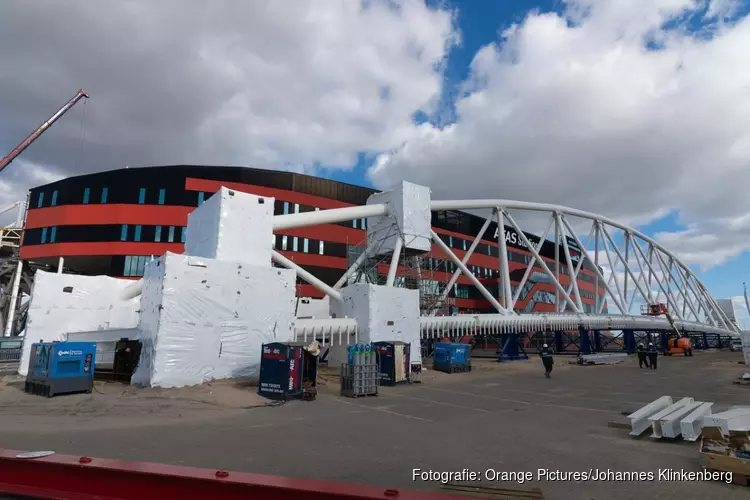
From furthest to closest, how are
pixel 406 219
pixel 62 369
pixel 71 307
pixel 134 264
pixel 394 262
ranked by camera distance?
pixel 134 264 → pixel 406 219 → pixel 394 262 → pixel 71 307 → pixel 62 369

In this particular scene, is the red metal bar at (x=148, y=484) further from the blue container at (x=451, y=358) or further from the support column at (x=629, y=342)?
the support column at (x=629, y=342)

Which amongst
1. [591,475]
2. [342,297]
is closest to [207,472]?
[591,475]

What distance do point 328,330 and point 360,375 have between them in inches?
231

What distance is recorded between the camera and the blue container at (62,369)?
1449 centimetres

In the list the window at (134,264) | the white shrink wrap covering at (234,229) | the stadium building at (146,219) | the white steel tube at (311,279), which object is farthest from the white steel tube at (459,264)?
the window at (134,264)

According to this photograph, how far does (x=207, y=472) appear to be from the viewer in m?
4.80

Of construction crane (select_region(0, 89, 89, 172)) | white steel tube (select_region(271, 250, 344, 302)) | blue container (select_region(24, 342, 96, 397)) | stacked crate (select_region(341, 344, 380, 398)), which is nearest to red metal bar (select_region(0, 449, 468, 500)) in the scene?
blue container (select_region(24, 342, 96, 397))

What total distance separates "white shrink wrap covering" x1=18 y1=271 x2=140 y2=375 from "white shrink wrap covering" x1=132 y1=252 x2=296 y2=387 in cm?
627

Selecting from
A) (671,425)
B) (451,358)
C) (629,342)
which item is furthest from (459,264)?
(629,342)

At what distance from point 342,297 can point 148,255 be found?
88.1ft

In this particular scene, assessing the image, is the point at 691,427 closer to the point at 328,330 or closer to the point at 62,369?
the point at 328,330

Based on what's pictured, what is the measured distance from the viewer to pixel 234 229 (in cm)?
1939

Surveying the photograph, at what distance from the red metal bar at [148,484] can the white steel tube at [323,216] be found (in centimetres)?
1768

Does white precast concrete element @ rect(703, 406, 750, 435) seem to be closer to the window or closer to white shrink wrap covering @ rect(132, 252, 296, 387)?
white shrink wrap covering @ rect(132, 252, 296, 387)
